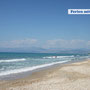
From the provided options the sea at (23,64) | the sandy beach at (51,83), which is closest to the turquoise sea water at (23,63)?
the sea at (23,64)

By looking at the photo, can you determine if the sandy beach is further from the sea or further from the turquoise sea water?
the turquoise sea water

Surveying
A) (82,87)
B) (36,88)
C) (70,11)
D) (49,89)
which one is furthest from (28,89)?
(70,11)

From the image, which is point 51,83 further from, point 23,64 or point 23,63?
point 23,63

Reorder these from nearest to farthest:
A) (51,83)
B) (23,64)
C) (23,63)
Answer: (51,83) < (23,64) < (23,63)

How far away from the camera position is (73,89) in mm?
8031

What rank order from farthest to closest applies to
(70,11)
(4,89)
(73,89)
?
(70,11) → (4,89) → (73,89)

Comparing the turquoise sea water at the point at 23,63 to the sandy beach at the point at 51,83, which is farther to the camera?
the turquoise sea water at the point at 23,63

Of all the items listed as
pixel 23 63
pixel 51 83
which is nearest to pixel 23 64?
pixel 23 63

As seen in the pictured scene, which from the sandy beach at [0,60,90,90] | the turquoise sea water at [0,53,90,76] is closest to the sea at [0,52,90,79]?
the turquoise sea water at [0,53,90,76]

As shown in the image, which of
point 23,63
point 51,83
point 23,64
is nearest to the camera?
point 51,83

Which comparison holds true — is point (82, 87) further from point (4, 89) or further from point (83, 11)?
point (83, 11)

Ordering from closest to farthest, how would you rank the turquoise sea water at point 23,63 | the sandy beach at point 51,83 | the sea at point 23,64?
the sandy beach at point 51,83, the sea at point 23,64, the turquoise sea water at point 23,63

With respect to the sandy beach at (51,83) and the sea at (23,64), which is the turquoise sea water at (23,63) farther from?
the sandy beach at (51,83)

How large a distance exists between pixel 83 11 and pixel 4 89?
7179mm
